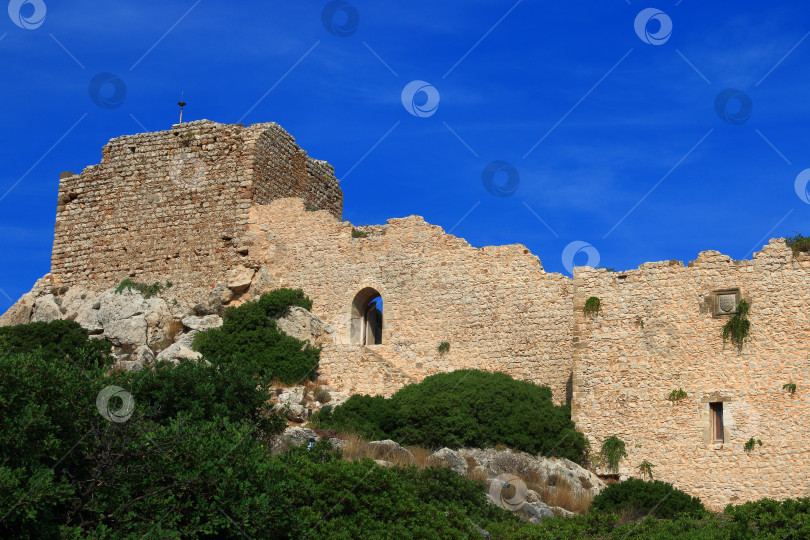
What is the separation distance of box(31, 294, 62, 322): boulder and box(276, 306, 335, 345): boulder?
6.22 meters

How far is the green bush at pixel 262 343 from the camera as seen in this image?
77.6 feet

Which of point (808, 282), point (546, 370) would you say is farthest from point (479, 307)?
point (808, 282)

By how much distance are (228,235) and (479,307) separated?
277 inches

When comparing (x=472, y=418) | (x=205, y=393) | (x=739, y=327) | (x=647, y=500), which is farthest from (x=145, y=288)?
(x=739, y=327)

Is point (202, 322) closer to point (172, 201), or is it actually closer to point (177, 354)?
point (177, 354)

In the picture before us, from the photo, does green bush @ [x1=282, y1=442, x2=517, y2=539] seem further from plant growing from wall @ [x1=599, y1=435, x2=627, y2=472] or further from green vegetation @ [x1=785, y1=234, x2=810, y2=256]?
green vegetation @ [x1=785, y1=234, x2=810, y2=256]

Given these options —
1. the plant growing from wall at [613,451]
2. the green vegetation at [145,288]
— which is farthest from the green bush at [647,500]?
the green vegetation at [145,288]

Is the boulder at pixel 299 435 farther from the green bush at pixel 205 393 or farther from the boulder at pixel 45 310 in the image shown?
the boulder at pixel 45 310

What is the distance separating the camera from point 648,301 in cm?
2044

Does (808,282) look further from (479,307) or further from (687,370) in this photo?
(479,307)

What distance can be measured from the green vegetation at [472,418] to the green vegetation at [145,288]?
278 inches

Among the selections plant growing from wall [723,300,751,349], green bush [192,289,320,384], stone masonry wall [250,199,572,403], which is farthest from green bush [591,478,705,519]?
green bush [192,289,320,384]

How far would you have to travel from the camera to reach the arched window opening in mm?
25578

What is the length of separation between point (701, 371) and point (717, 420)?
91 centimetres
